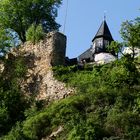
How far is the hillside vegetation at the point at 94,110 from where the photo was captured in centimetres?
2444

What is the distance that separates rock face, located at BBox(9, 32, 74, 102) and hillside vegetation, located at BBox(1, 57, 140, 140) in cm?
58

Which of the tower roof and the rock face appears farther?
the tower roof

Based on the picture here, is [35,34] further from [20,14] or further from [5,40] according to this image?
[20,14]

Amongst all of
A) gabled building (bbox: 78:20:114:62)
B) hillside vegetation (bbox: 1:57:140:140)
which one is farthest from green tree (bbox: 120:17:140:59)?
gabled building (bbox: 78:20:114:62)

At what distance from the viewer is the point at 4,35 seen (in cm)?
3772

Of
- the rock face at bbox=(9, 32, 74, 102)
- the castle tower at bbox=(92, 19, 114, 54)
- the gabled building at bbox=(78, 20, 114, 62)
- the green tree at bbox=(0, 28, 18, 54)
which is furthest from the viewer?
the castle tower at bbox=(92, 19, 114, 54)

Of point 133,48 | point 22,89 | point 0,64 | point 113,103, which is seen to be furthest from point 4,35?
point 113,103

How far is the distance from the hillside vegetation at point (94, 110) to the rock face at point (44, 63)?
23.0 inches

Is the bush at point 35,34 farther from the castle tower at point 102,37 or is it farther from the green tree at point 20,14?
the castle tower at point 102,37

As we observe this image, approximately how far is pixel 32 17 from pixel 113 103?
14.6 metres

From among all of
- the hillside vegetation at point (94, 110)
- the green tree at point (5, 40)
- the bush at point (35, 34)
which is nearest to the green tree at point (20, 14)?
the green tree at point (5, 40)

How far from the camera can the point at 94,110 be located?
87.1 feet

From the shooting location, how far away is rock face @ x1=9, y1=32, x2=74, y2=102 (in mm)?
30375

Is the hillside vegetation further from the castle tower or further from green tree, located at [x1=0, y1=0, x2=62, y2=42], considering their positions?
the castle tower
